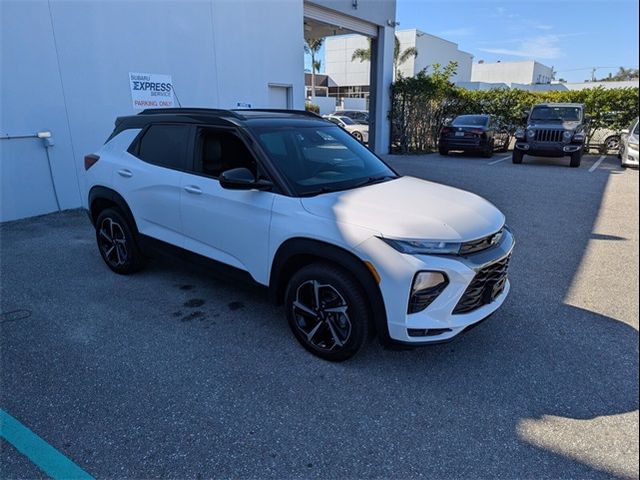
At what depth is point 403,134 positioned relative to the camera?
1811 cm

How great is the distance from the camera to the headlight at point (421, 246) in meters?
2.72

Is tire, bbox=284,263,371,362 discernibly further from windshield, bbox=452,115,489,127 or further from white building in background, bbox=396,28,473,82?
white building in background, bbox=396,28,473,82

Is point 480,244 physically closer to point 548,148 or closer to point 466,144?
point 548,148

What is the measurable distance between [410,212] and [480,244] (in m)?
0.52

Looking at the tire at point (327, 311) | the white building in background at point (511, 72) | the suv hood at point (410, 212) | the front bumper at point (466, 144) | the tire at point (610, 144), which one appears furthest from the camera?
the white building in background at point (511, 72)

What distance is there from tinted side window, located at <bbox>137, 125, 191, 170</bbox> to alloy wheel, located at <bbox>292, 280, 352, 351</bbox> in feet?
5.72

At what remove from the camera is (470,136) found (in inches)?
642

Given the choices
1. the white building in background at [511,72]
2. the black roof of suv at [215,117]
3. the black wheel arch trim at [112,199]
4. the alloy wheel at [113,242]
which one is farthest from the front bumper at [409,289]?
the white building in background at [511,72]

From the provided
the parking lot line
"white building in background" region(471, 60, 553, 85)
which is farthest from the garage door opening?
"white building in background" region(471, 60, 553, 85)

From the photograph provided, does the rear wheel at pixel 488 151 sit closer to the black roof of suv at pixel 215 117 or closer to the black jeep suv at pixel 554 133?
the black jeep suv at pixel 554 133

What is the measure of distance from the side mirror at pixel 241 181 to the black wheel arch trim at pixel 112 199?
1.70m

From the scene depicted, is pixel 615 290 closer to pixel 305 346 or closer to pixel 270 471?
pixel 305 346

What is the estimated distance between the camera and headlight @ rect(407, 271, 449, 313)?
2.70m

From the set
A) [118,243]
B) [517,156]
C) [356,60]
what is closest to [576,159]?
[517,156]
